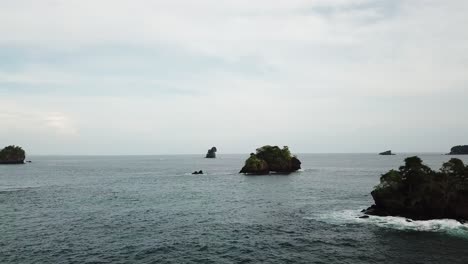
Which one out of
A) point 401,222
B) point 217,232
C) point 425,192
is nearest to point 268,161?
point 425,192

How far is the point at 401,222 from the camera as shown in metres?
64.2

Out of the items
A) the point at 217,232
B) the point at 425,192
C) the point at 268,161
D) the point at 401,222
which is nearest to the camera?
the point at 217,232

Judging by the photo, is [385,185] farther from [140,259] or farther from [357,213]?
[140,259]

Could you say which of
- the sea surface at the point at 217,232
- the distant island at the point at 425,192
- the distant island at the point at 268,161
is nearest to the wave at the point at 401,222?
the sea surface at the point at 217,232

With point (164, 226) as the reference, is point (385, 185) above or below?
above

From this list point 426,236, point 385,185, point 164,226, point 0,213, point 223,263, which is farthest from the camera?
point 0,213

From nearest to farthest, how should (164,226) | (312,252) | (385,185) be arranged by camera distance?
(312,252), (164,226), (385,185)

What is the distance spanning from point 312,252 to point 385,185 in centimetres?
2910

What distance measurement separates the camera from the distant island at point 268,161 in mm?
175250

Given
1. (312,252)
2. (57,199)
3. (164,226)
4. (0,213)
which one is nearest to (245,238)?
(312,252)

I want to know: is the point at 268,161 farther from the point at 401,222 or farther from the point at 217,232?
the point at 217,232

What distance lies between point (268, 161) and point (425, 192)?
11568 centimetres

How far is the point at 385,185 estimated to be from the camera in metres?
70.2

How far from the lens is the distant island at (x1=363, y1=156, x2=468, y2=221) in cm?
6506
